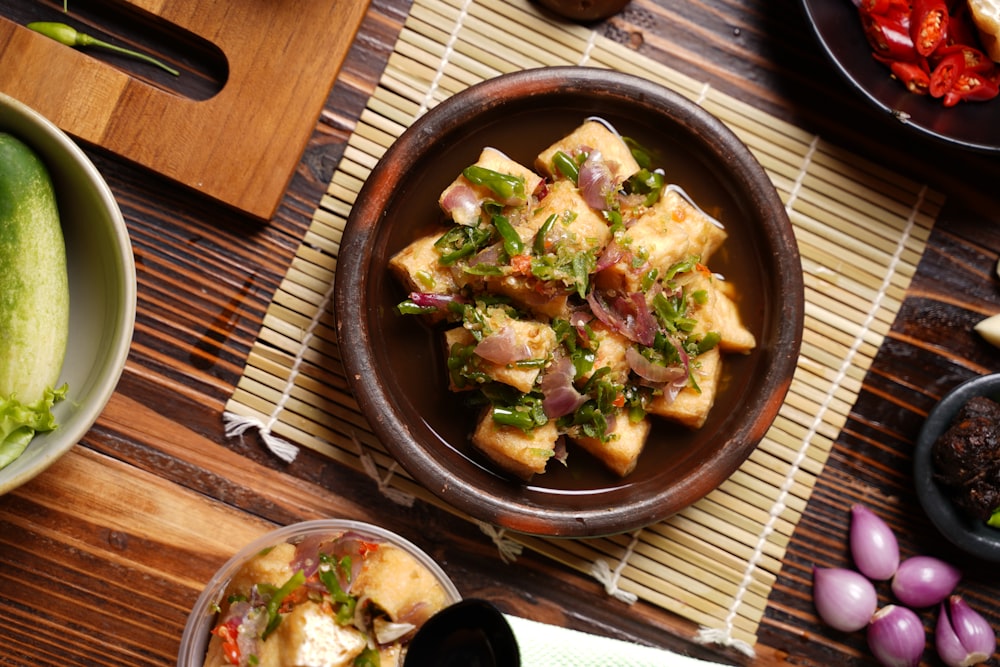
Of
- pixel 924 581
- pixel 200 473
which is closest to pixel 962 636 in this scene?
pixel 924 581

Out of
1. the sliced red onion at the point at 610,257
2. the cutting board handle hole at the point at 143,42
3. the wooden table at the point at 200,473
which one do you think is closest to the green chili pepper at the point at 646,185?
the sliced red onion at the point at 610,257

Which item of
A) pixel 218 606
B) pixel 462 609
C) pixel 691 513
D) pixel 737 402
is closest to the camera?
→ pixel 462 609

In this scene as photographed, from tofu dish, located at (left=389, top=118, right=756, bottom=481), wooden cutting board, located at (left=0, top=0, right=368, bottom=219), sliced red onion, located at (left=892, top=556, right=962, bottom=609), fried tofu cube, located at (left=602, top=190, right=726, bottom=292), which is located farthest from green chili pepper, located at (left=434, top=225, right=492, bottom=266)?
sliced red onion, located at (left=892, top=556, right=962, bottom=609)

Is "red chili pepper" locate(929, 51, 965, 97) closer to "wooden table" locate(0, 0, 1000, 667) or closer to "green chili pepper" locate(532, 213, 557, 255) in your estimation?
"wooden table" locate(0, 0, 1000, 667)

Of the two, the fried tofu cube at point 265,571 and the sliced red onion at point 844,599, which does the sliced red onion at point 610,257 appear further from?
the sliced red onion at point 844,599

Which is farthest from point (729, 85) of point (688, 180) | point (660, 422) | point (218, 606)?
point (218, 606)

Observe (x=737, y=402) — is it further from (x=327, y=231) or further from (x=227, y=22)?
(x=227, y=22)
